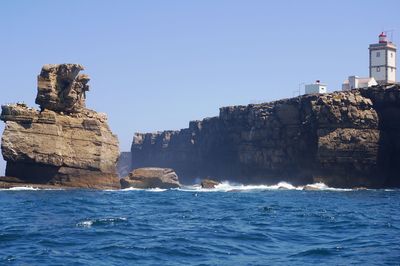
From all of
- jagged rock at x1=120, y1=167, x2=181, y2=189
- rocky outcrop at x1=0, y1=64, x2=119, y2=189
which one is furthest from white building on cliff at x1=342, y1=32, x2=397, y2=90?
rocky outcrop at x1=0, y1=64, x2=119, y2=189

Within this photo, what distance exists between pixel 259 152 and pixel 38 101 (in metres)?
39.3

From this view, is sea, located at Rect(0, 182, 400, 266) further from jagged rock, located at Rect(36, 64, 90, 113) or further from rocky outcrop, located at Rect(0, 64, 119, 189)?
jagged rock, located at Rect(36, 64, 90, 113)

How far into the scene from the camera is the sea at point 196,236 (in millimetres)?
22953

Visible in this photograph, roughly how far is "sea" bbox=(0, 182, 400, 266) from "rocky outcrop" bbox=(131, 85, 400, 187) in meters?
41.2

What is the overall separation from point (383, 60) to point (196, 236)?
271ft

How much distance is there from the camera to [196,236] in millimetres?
28625

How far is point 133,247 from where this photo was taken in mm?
25016

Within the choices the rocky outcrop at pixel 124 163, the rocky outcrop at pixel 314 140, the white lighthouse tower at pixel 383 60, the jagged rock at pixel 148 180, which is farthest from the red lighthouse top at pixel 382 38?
the rocky outcrop at pixel 124 163

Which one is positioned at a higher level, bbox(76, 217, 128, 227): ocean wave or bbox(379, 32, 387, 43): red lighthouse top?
bbox(379, 32, 387, 43): red lighthouse top

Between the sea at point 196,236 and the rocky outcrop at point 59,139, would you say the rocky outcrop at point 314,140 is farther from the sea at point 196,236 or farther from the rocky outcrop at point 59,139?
the sea at point 196,236

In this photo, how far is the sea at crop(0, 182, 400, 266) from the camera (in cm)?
2295

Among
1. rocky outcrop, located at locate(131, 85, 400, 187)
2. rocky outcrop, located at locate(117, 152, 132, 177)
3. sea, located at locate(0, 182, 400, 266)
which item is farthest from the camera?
rocky outcrop, located at locate(117, 152, 132, 177)

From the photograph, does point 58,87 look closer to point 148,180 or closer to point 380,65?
point 148,180

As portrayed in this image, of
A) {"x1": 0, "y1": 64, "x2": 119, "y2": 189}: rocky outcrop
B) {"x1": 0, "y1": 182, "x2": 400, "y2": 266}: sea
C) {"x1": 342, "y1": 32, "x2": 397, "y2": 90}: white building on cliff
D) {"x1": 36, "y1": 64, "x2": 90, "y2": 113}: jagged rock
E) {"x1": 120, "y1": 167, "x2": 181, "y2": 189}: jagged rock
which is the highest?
{"x1": 342, "y1": 32, "x2": 397, "y2": 90}: white building on cliff
